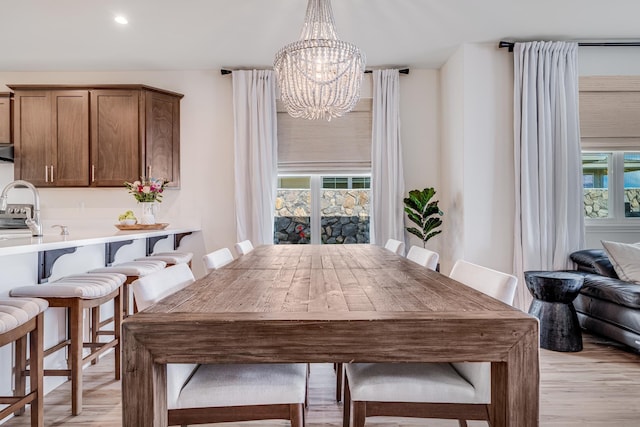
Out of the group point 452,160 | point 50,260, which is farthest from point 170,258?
point 452,160

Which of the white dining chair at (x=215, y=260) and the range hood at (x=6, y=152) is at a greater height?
the range hood at (x=6, y=152)

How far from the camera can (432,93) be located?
4.51 meters

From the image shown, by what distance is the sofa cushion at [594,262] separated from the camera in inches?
126

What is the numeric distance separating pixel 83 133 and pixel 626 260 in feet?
17.8

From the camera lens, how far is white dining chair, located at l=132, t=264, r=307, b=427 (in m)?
1.21

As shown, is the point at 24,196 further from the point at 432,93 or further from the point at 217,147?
the point at 432,93

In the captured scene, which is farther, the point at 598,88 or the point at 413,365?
the point at 598,88

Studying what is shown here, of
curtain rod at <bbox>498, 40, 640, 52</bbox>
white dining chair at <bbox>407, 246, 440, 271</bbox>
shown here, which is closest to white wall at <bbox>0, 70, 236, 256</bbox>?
white dining chair at <bbox>407, 246, 440, 271</bbox>

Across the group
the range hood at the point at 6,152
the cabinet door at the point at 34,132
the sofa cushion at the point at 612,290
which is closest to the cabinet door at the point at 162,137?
the cabinet door at the point at 34,132

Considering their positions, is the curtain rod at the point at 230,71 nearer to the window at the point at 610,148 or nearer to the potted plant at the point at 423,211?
the potted plant at the point at 423,211

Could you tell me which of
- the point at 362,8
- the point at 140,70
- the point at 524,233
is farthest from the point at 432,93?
the point at 140,70

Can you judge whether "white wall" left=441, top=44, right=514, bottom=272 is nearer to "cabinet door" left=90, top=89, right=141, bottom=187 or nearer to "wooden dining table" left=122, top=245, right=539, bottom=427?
"wooden dining table" left=122, top=245, right=539, bottom=427

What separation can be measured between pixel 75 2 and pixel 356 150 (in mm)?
3026

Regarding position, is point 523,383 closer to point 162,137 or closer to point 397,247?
point 397,247
